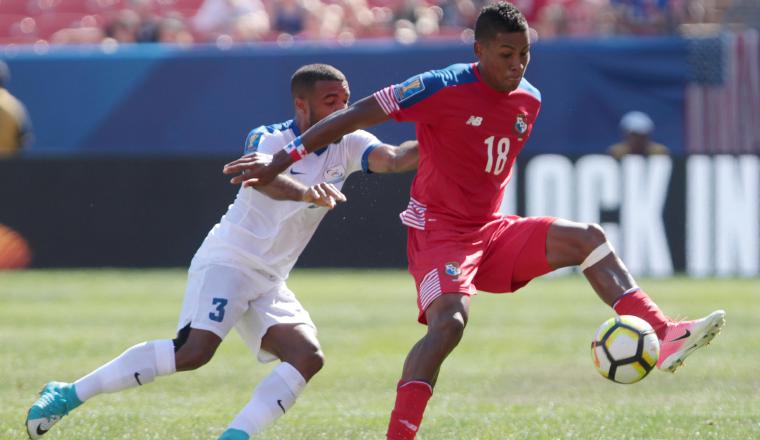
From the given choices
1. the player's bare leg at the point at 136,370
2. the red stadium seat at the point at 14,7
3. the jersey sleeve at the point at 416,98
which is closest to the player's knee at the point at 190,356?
the player's bare leg at the point at 136,370

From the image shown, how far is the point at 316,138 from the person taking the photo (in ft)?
22.2

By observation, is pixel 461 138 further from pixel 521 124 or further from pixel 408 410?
pixel 408 410

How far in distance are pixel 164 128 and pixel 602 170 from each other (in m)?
7.49

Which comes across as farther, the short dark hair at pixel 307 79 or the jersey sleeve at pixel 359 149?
the jersey sleeve at pixel 359 149

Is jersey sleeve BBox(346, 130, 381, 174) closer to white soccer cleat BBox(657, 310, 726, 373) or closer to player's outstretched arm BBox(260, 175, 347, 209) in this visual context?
player's outstretched arm BBox(260, 175, 347, 209)

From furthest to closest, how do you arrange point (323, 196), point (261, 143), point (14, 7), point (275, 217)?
point (14, 7) < point (275, 217) < point (261, 143) < point (323, 196)

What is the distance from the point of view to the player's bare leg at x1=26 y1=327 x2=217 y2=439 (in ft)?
22.9

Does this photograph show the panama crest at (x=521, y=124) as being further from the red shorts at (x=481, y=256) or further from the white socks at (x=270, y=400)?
the white socks at (x=270, y=400)

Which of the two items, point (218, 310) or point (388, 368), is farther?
point (388, 368)

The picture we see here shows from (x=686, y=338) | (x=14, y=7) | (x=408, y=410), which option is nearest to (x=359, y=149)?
(x=408, y=410)

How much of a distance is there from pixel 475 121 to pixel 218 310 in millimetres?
1709

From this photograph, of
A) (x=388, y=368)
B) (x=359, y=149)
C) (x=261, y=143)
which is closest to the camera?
(x=261, y=143)

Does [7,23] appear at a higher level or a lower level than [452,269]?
higher

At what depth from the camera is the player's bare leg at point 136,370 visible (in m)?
6.98
